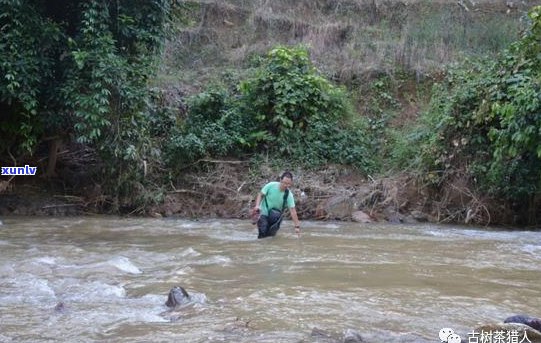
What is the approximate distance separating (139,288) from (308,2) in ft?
59.2

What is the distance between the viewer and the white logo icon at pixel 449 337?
17.5 feet

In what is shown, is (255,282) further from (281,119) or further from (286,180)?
(281,119)

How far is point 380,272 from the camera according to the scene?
8742 millimetres

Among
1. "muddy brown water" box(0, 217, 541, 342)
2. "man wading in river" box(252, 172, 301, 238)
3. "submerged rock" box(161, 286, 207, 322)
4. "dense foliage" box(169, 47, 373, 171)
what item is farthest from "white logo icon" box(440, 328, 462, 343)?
"dense foliage" box(169, 47, 373, 171)

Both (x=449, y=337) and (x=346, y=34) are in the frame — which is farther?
(x=346, y=34)

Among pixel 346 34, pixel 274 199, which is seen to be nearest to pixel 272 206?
pixel 274 199

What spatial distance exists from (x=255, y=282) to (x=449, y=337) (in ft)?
9.93

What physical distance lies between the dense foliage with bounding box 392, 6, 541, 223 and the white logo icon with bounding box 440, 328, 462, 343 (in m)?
7.97

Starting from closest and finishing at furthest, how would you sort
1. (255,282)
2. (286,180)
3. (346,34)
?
(255,282) < (286,180) < (346,34)

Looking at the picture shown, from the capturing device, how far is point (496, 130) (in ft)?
45.1

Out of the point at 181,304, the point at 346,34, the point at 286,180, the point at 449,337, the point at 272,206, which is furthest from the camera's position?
the point at 346,34

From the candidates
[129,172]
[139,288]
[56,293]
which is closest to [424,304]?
[139,288]

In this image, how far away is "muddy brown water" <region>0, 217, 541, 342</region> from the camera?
596cm

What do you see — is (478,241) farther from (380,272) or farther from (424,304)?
(424,304)
